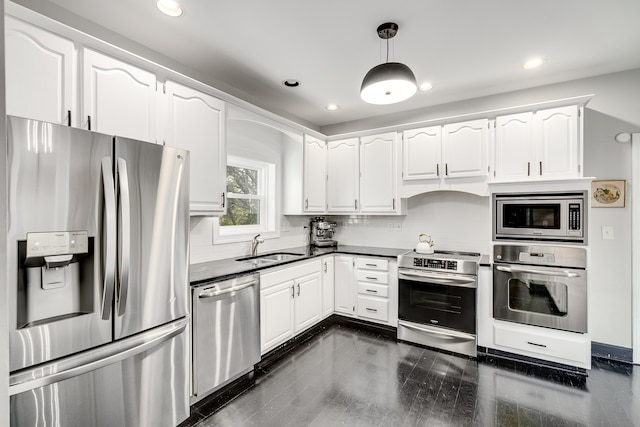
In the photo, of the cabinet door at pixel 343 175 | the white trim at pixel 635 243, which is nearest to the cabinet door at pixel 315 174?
the cabinet door at pixel 343 175

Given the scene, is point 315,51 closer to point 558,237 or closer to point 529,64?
point 529,64

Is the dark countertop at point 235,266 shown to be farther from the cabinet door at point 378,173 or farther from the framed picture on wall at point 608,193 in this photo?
the framed picture on wall at point 608,193

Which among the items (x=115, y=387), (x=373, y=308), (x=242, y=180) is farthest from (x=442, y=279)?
(x=115, y=387)

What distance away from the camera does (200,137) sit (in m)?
2.50

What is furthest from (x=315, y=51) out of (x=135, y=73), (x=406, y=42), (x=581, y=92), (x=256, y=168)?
(x=581, y=92)

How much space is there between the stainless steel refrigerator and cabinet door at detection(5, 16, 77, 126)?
0.36 metres

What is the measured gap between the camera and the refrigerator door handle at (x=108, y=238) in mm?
1531

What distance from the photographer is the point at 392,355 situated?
3020 millimetres

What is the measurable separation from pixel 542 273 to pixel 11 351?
12.1 feet

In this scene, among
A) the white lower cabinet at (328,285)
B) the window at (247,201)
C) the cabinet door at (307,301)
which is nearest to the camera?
the cabinet door at (307,301)

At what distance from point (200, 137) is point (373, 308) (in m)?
2.65

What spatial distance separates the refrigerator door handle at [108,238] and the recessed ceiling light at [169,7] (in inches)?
44.8

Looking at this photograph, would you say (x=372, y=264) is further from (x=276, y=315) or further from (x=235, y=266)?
(x=235, y=266)

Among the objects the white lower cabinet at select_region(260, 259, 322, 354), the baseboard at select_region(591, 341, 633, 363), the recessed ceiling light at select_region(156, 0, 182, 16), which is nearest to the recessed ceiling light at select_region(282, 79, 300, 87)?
the recessed ceiling light at select_region(156, 0, 182, 16)
